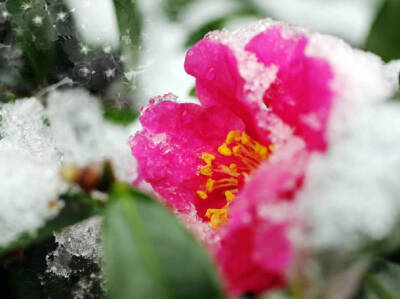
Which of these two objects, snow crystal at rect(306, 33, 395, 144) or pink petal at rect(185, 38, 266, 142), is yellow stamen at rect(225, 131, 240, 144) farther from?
snow crystal at rect(306, 33, 395, 144)

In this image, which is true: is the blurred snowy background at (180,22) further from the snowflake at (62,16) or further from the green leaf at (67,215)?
the green leaf at (67,215)

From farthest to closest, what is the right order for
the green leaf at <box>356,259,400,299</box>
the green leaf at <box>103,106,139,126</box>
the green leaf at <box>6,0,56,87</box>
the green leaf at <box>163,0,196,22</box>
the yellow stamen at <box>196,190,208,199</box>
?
1. the green leaf at <box>163,0,196,22</box>
2. the green leaf at <box>6,0,56,87</box>
3. the yellow stamen at <box>196,190,208,199</box>
4. the green leaf at <box>103,106,139,126</box>
5. the green leaf at <box>356,259,400,299</box>

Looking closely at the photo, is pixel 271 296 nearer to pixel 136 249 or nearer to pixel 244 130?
pixel 136 249

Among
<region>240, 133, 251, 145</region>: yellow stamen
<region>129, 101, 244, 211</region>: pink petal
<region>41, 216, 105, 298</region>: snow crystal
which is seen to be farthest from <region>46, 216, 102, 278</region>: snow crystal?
<region>240, 133, 251, 145</region>: yellow stamen

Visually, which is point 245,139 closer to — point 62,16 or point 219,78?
point 219,78

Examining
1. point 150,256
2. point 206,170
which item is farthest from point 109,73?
point 150,256

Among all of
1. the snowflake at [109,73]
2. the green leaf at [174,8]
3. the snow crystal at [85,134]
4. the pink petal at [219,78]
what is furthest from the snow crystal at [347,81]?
the green leaf at [174,8]
